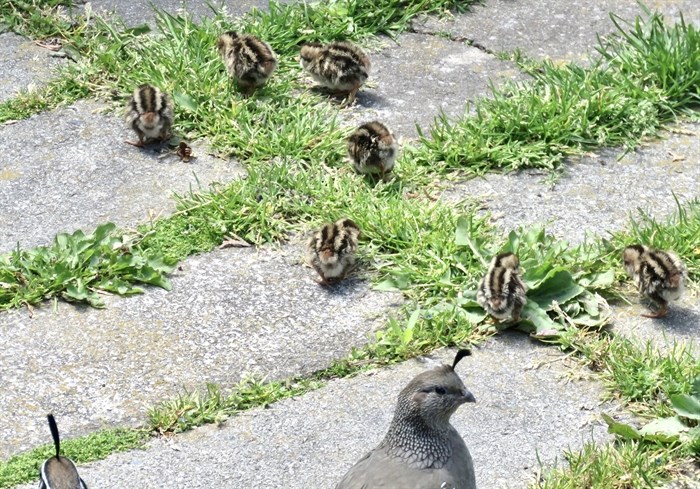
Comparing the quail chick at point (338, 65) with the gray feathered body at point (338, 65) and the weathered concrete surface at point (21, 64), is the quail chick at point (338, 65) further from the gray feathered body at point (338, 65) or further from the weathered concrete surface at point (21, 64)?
the weathered concrete surface at point (21, 64)

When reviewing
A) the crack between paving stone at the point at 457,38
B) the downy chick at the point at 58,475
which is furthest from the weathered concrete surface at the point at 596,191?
the downy chick at the point at 58,475

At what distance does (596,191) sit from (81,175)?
335 centimetres

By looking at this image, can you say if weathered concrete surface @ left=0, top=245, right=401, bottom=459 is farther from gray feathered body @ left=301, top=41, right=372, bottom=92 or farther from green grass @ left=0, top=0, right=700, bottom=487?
gray feathered body @ left=301, top=41, right=372, bottom=92

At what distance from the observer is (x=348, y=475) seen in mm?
5426

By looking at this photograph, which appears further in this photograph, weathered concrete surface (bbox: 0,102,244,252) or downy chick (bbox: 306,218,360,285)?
weathered concrete surface (bbox: 0,102,244,252)

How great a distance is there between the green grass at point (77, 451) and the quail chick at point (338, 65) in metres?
3.44

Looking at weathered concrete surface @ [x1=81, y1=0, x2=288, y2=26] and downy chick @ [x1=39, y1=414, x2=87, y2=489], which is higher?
downy chick @ [x1=39, y1=414, x2=87, y2=489]

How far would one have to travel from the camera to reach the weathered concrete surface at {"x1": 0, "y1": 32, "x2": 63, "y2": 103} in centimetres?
903

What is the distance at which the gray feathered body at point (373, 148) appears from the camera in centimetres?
788

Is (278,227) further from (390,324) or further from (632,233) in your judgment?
(632,233)

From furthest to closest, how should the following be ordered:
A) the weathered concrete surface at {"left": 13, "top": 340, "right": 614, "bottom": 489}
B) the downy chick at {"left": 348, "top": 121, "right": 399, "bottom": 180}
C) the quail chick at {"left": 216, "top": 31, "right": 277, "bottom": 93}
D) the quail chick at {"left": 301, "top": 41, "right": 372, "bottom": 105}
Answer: the quail chick at {"left": 301, "top": 41, "right": 372, "bottom": 105} < the quail chick at {"left": 216, "top": 31, "right": 277, "bottom": 93} < the downy chick at {"left": 348, "top": 121, "right": 399, "bottom": 180} < the weathered concrete surface at {"left": 13, "top": 340, "right": 614, "bottom": 489}

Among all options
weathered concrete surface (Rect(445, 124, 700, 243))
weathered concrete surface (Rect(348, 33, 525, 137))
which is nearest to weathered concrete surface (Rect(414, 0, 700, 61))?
weathered concrete surface (Rect(348, 33, 525, 137))

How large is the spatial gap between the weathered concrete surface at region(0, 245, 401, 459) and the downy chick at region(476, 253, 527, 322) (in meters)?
0.57

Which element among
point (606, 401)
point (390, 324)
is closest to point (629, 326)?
point (606, 401)
